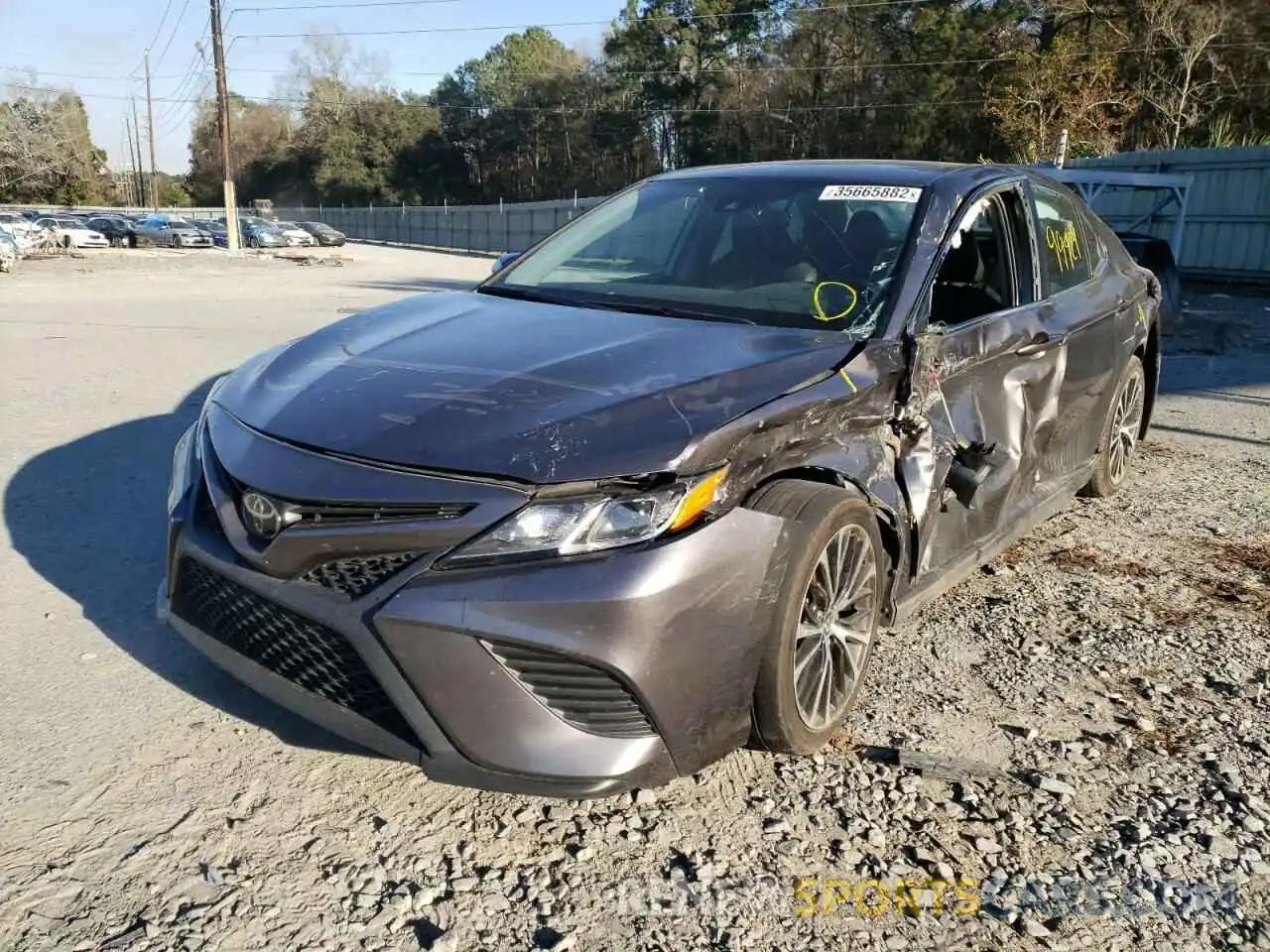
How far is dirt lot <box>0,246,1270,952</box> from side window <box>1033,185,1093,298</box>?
1.25 metres

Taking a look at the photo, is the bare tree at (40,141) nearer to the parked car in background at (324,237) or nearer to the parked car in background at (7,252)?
the parked car in background at (324,237)

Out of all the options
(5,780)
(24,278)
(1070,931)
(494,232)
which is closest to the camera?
(1070,931)

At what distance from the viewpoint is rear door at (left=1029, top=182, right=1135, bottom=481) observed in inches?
167

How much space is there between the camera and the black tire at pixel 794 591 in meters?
2.57

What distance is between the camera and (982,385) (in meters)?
3.60

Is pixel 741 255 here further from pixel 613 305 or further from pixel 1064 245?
pixel 1064 245

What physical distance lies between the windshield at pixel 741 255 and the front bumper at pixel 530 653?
116 centimetres

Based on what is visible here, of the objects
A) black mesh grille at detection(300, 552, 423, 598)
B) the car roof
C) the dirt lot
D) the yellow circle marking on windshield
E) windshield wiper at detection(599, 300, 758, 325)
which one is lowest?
the dirt lot

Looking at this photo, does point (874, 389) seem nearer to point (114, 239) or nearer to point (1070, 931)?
point (1070, 931)

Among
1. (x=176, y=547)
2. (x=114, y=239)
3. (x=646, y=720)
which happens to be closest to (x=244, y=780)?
(x=176, y=547)

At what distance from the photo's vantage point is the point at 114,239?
44.1 m

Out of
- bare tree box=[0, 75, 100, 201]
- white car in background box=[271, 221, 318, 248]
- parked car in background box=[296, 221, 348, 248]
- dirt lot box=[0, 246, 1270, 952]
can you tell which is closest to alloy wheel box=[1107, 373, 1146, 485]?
dirt lot box=[0, 246, 1270, 952]

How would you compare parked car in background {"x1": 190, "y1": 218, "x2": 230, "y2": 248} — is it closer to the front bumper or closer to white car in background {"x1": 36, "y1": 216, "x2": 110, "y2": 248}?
white car in background {"x1": 36, "y1": 216, "x2": 110, "y2": 248}

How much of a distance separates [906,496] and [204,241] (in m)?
44.6
